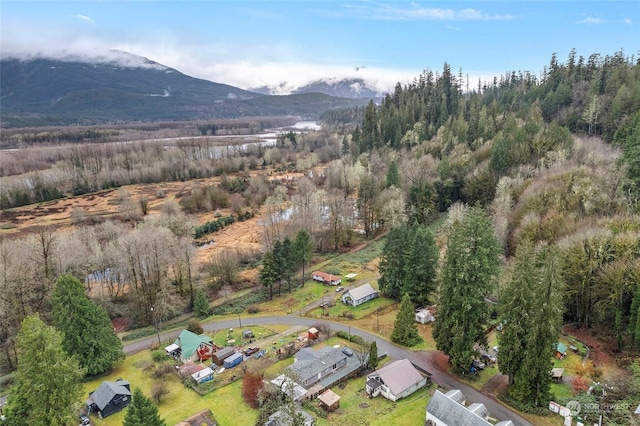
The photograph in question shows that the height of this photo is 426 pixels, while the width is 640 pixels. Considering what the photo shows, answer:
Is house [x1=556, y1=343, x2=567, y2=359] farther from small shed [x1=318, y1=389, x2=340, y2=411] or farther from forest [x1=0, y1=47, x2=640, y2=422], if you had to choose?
small shed [x1=318, y1=389, x2=340, y2=411]

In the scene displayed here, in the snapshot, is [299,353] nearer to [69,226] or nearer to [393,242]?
[393,242]

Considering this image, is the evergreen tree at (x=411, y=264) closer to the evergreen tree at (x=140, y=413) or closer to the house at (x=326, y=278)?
the house at (x=326, y=278)

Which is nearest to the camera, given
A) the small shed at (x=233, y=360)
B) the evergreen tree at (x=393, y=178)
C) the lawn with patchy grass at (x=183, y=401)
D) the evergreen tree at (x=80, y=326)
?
the lawn with patchy grass at (x=183, y=401)

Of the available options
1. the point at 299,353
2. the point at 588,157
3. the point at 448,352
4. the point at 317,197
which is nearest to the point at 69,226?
the point at 317,197

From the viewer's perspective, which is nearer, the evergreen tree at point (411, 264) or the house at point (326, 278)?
the evergreen tree at point (411, 264)

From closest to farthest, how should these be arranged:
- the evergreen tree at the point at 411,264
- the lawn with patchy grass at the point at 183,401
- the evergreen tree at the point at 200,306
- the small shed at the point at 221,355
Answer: the lawn with patchy grass at the point at 183,401
the small shed at the point at 221,355
the evergreen tree at the point at 411,264
the evergreen tree at the point at 200,306

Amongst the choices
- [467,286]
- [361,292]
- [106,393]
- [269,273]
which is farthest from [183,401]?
[467,286]

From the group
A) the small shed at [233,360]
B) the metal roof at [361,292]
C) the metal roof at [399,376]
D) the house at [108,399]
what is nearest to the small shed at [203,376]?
the small shed at [233,360]
